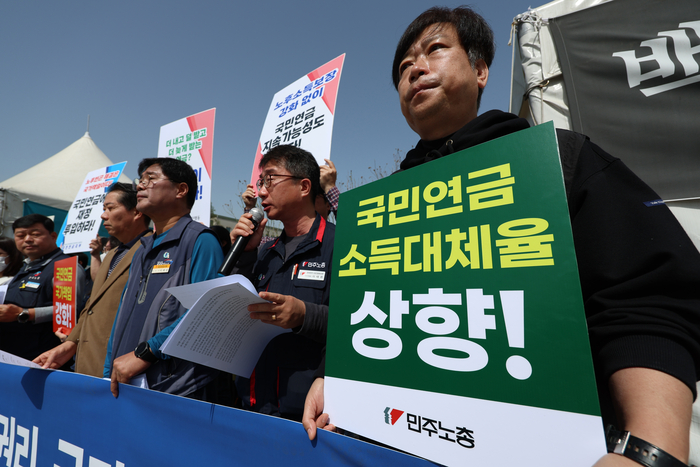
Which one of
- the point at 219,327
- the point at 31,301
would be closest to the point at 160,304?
the point at 219,327

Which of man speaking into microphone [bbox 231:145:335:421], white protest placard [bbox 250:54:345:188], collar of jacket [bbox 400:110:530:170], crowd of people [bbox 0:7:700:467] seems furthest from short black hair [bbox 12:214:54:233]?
collar of jacket [bbox 400:110:530:170]

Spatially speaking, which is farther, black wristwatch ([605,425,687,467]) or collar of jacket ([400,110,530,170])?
collar of jacket ([400,110,530,170])

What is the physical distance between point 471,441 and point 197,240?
175 centimetres

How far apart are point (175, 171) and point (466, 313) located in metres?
2.28

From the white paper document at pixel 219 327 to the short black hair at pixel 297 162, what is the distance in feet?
3.20

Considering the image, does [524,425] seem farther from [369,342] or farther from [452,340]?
[369,342]

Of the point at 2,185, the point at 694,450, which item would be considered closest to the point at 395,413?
the point at 694,450

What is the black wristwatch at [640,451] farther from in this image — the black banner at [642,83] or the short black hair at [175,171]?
the short black hair at [175,171]

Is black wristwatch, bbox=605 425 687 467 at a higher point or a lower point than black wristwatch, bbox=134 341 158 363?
higher

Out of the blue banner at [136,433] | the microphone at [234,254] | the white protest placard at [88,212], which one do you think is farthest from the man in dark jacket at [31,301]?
the microphone at [234,254]

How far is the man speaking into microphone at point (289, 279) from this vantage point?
1396 mm

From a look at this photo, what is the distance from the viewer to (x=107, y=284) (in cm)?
228

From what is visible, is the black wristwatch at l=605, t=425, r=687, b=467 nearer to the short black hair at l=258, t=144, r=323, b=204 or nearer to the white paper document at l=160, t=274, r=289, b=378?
the white paper document at l=160, t=274, r=289, b=378

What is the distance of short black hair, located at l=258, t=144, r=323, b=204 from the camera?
6.93 ft
